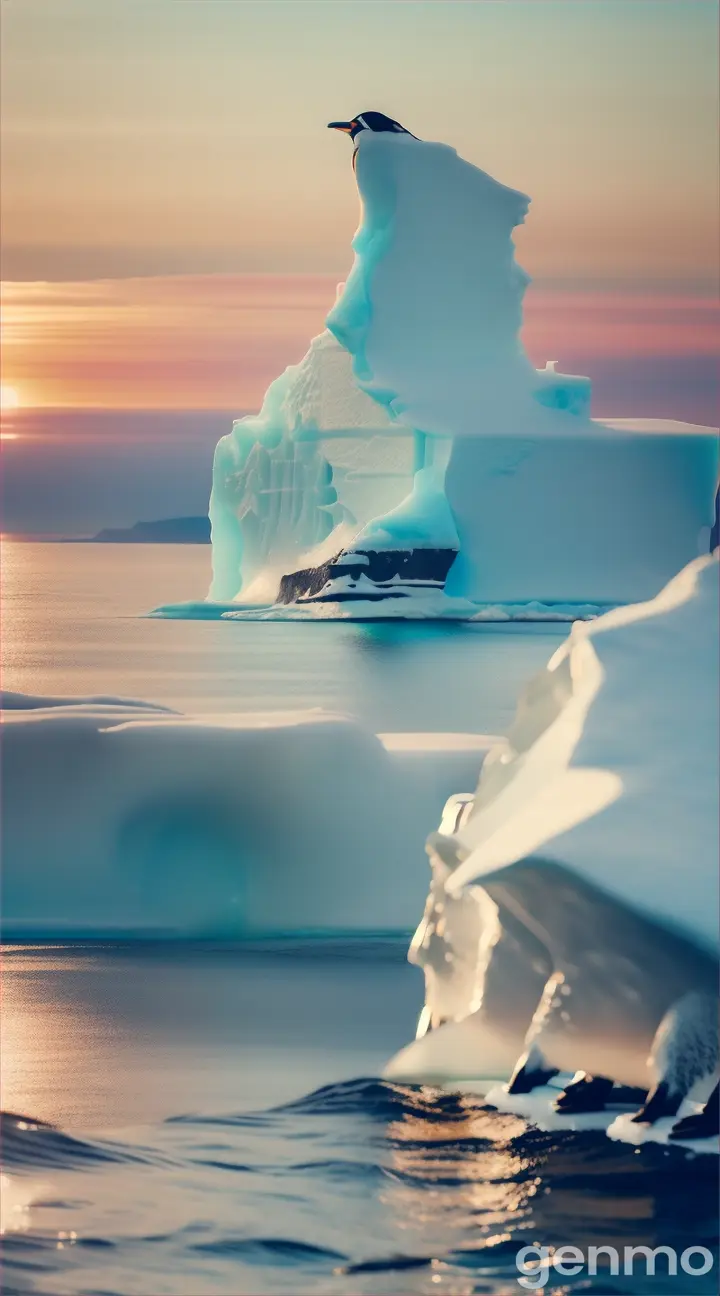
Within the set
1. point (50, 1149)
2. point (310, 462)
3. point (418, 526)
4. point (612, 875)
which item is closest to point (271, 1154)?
point (50, 1149)

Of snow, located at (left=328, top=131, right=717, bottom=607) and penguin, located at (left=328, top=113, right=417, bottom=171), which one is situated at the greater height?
penguin, located at (left=328, top=113, right=417, bottom=171)

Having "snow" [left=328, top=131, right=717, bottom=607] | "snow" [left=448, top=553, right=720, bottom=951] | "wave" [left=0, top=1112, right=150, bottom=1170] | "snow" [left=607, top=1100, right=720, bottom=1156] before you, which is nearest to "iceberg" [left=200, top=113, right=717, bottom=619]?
"snow" [left=328, top=131, right=717, bottom=607]

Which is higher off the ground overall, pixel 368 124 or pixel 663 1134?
pixel 368 124

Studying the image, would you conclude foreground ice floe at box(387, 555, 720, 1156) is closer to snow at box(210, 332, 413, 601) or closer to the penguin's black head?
the penguin's black head

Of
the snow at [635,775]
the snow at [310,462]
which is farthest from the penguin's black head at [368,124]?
the snow at [635,775]

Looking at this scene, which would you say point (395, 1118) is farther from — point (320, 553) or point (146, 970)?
point (320, 553)

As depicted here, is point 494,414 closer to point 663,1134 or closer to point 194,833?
point 194,833

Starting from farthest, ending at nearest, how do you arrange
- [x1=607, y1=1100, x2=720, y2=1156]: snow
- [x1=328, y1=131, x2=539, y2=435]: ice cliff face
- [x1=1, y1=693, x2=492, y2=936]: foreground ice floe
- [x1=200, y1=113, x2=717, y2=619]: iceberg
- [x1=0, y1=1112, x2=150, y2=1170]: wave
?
[x1=200, y1=113, x2=717, y2=619]: iceberg
[x1=328, y1=131, x2=539, y2=435]: ice cliff face
[x1=1, y1=693, x2=492, y2=936]: foreground ice floe
[x1=0, y1=1112, x2=150, y2=1170]: wave
[x1=607, y1=1100, x2=720, y2=1156]: snow
